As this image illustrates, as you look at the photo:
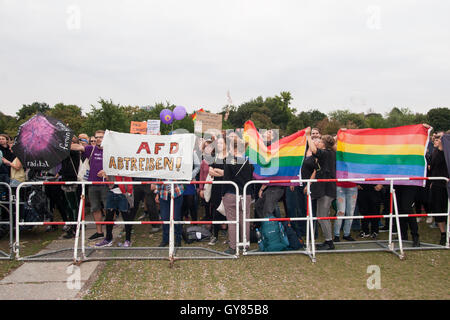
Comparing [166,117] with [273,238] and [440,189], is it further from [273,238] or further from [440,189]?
[440,189]

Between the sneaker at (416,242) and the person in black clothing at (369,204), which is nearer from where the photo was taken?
the sneaker at (416,242)

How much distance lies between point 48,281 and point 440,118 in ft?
226

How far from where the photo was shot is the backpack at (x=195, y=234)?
694 centimetres

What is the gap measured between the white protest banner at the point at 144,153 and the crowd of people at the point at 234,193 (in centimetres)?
31

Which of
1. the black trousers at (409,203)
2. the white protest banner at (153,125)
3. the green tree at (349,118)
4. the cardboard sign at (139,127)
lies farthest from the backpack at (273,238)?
the green tree at (349,118)

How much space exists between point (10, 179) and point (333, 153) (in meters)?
6.78

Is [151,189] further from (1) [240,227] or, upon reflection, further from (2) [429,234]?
(2) [429,234]

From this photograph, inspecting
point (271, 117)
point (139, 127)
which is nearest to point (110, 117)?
point (139, 127)

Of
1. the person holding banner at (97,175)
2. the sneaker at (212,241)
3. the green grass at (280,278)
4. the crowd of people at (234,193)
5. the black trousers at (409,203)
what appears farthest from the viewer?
the sneaker at (212,241)

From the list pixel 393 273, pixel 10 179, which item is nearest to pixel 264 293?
pixel 393 273

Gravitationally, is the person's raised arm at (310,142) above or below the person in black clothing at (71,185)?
above

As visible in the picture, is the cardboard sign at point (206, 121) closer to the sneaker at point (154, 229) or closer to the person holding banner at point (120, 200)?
the sneaker at point (154, 229)

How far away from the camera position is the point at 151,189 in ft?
22.3

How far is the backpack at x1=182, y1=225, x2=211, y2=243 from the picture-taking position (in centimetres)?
694
